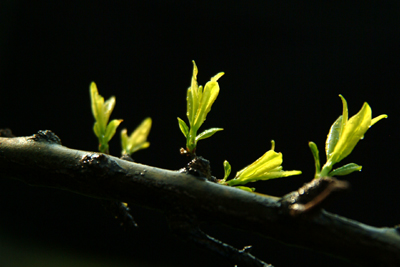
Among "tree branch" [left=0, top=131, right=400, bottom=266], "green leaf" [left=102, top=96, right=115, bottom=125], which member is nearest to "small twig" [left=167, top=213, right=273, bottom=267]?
A: "tree branch" [left=0, top=131, right=400, bottom=266]

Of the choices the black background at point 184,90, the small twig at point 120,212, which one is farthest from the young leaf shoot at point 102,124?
the black background at point 184,90

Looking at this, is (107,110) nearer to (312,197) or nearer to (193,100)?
(193,100)

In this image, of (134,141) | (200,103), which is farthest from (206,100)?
(134,141)

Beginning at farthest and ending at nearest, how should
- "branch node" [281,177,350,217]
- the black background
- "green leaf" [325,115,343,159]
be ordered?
the black background < "green leaf" [325,115,343,159] < "branch node" [281,177,350,217]

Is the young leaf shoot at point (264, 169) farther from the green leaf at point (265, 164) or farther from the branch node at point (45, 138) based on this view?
the branch node at point (45, 138)

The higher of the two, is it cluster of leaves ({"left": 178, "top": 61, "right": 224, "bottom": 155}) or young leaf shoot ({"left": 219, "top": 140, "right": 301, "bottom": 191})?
cluster of leaves ({"left": 178, "top": 61, "right": 224, "bottom": 155})

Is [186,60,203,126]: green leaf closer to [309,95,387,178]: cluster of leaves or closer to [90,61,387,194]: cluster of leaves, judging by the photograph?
[90,61,387,194]: cluster of leaves

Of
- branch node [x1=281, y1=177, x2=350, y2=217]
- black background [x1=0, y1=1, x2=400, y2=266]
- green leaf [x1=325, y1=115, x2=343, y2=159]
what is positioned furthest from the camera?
black background [x1=0, y1=1, x2=400, y2=266]

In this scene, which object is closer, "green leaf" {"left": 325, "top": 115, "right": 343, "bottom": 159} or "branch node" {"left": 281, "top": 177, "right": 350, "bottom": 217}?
"branch node" {"left": 281, "top": 177, "right": 350, "bottom": 217}

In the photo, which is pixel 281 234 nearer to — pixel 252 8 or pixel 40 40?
pixel 252 8
